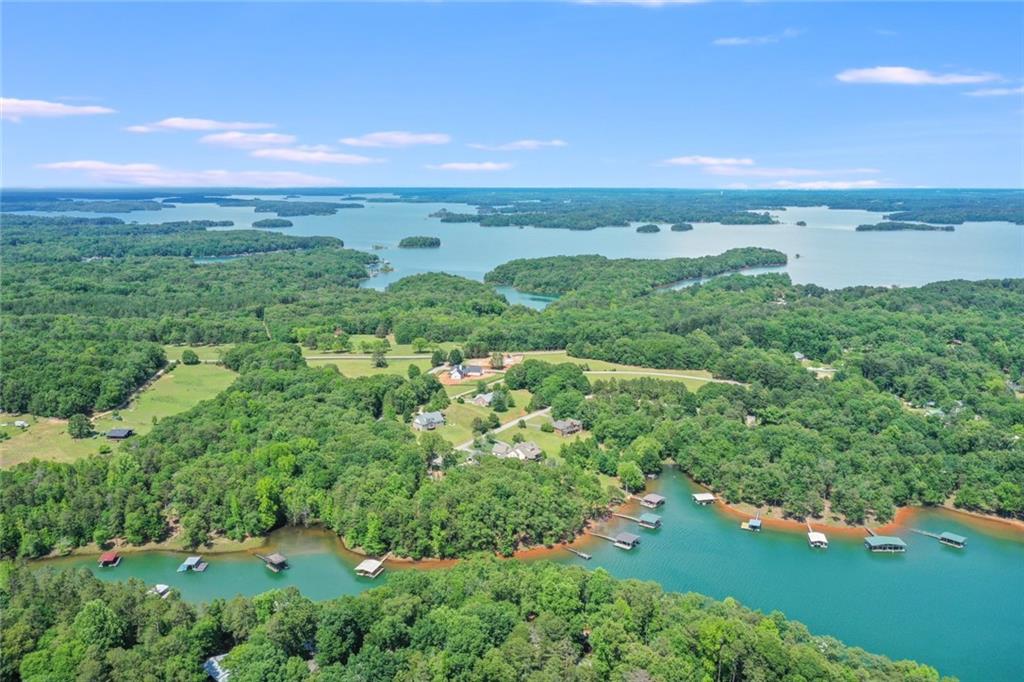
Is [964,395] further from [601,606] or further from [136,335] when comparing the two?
[136,335]

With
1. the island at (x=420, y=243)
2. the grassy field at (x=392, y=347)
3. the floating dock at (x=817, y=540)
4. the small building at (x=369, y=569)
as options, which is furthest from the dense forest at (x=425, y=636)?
the island at (x=420, y=243)

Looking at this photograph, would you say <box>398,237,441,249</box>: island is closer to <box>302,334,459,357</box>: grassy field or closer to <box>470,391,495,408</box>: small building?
<box>302,334,459,357</box>: grassy field

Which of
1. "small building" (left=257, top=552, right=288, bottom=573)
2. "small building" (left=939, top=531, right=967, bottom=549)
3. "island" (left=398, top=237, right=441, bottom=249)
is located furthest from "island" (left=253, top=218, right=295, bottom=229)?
"small building" (left=939, top=531, right=967, bottom=549)

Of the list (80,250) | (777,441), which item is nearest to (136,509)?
(777,441)

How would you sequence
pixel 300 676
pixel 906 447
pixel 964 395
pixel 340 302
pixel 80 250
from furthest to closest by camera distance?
pixel 80 250 < pixel 340 302 < pixel 964 395 < pixel 906 447 < pixel 300 676

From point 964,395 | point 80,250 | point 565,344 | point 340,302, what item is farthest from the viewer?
point 80,250

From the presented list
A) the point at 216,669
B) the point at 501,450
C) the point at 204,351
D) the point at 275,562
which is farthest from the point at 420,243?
the point at 216,669

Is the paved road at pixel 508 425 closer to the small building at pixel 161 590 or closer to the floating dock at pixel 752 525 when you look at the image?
the floating dock at pixel 752 525
